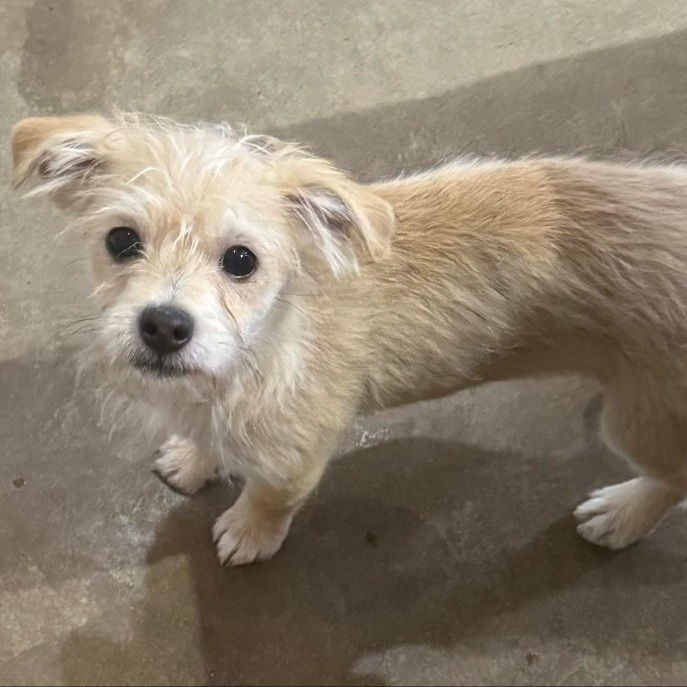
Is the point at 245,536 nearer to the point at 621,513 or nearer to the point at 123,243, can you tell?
the point at 123,243

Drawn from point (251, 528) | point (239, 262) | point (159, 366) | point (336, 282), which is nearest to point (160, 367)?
point (159, 366)

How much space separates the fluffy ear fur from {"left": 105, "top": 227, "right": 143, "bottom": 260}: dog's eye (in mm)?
341

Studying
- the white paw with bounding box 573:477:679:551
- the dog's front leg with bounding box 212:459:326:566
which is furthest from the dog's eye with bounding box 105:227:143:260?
the white paw with bounding box 573:477:679:551

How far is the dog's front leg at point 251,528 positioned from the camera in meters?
2.16

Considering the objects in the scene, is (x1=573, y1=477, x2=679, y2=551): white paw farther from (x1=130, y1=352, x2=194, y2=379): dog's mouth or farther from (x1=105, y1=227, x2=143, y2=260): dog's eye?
(x1=105, y1=227, x2=143, y2=260): dog's eye

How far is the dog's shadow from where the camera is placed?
2.23 meters

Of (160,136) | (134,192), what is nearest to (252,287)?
(134,192)

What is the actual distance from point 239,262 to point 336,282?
0.27 metres

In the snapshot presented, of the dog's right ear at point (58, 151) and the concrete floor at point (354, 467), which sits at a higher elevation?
the dog's right ear at point (58, 151)

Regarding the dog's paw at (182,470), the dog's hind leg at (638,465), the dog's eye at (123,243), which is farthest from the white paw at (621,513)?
the dog's eye at (123,243)

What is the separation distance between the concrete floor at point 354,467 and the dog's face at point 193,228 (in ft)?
2.65

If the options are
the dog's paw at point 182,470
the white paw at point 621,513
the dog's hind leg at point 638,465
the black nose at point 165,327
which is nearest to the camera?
the black nose at point 165,327

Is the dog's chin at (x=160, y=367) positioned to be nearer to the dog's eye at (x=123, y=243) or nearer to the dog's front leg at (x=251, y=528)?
the dog's eye at (x=123, y=243)

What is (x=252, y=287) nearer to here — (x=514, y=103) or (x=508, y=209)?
(x=508, y=209)
